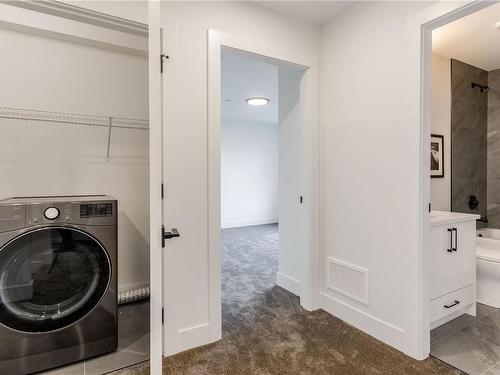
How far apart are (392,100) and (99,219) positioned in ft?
6.89

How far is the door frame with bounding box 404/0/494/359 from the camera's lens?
5.90 feet

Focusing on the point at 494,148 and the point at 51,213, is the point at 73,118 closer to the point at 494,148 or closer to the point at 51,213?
the point at 51,213

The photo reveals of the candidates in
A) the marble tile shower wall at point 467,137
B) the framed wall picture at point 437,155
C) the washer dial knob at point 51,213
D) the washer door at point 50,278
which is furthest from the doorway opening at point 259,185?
the marble tile shower wall at point 467,137

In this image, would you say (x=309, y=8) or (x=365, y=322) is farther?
(x=309, y=8)

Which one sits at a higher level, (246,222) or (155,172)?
(155,172)

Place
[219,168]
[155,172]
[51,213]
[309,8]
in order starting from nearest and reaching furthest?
[155,172] → [51,213] → [219,168] → [309,8]

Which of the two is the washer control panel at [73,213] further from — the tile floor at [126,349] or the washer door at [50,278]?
the tile floor at [126,349]

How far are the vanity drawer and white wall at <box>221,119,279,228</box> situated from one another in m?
4.86

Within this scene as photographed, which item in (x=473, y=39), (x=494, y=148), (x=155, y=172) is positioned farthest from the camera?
(x=494, y=148)

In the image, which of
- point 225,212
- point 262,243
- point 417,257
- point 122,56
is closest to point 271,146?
point 225,212

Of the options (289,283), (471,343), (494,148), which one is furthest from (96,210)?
(494,148)

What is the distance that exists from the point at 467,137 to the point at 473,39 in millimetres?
1147

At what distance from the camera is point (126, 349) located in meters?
1.88

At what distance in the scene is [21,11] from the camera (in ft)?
6.44
